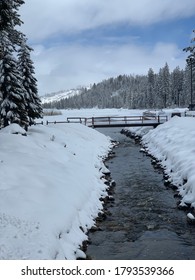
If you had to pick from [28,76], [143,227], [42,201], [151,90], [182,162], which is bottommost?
[143,227]

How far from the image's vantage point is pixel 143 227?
12.9m

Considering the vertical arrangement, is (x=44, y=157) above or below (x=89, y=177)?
above

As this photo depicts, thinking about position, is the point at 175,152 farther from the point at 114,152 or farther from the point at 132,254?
the point at 132,254

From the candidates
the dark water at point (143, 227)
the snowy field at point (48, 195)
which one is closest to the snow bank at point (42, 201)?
the snowy field at point (48, 195)

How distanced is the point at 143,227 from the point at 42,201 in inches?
160

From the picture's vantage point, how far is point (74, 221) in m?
11.8

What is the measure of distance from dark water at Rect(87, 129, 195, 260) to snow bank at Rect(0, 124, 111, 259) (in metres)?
0.79

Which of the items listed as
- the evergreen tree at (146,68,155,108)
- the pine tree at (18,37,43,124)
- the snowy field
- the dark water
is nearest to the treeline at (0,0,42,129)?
the pine tree at (18,37,43,124)

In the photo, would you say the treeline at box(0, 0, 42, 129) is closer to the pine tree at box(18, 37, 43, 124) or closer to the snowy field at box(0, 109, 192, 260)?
the pine tree at box(18, 37, 43, 124)

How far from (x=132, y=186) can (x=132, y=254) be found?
28.7 ft

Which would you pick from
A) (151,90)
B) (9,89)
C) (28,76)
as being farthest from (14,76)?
(151,90)

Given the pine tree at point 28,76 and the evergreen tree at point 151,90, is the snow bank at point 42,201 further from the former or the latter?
the evergreen tree at point 151,90

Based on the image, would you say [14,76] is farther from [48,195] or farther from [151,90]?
[151,90]

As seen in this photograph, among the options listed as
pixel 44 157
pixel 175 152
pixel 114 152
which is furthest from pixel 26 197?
pixel 114 152
